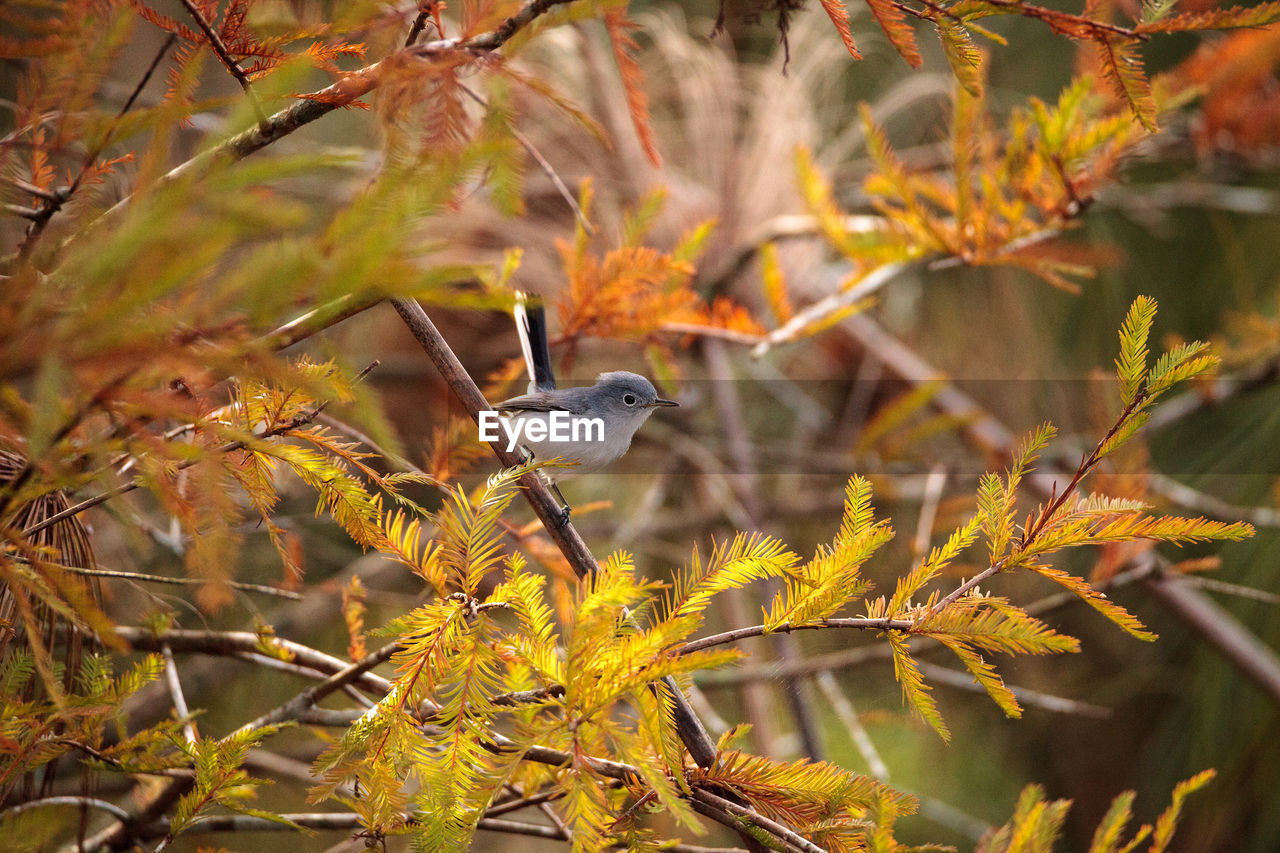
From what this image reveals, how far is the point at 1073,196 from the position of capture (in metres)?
1.22

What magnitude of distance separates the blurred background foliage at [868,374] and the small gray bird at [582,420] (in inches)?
16.1

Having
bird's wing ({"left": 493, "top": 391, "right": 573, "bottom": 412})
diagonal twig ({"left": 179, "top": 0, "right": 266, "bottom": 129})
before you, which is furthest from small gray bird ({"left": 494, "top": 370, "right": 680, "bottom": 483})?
diagonal twig ({"left": 179, "top": 0, "right": 266, "bottom": 129})

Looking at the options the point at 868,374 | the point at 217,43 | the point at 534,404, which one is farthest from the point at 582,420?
the point at 868,374

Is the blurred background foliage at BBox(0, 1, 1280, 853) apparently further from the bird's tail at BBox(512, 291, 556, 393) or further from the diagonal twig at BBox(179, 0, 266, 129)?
the diagonal twig at BBox(179, 0, 266, 129)

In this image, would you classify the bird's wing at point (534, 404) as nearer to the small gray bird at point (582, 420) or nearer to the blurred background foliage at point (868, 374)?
the small gray bird at point (582, 420)

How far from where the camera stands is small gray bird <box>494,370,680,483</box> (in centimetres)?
97

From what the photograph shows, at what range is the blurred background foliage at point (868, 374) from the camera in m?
2.00

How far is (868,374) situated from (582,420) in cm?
179

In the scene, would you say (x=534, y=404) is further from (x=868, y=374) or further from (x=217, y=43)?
(x=868, y=374)

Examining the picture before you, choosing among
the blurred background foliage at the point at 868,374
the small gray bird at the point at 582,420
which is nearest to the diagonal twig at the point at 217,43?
the small gray bird at the point at 582,420

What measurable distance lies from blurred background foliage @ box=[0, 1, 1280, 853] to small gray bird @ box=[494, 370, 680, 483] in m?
0.41

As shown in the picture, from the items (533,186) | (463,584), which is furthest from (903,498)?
(463,584)

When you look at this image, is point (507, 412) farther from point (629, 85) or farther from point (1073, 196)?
point (1073, 196)

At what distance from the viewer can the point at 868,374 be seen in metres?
2.59
